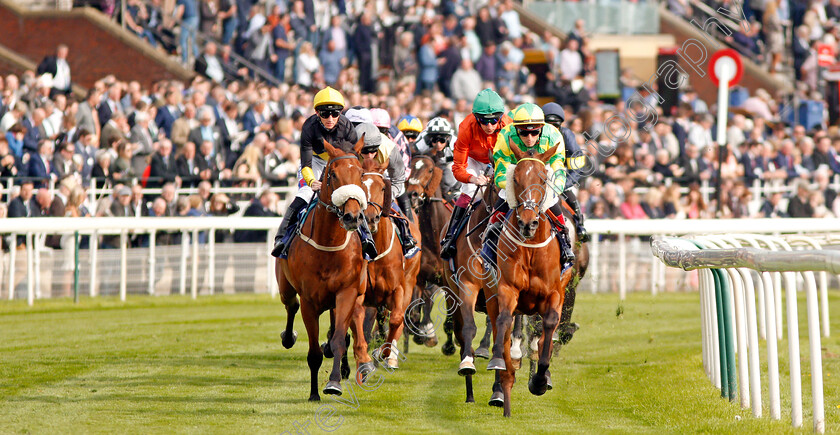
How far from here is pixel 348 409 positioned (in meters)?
7.86

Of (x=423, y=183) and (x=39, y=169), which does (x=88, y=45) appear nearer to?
(x=39, y=169)

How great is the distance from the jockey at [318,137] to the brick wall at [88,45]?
39.4 ft

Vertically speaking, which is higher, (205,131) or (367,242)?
(205,131)

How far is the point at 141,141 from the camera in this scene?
53.4ft

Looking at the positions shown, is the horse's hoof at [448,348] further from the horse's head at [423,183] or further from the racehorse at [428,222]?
the horse's head at [423,183]

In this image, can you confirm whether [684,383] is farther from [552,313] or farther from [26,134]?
[26,134]

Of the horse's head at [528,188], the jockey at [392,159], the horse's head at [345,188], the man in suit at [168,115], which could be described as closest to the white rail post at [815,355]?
the horse's head at [528,188]

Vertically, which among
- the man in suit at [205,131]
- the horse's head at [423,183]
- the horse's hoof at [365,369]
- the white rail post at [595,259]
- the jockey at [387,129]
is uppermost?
the man in suit at [205,131]

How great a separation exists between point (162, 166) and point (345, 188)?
888 cm

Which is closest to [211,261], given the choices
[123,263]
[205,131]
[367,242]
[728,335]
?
[123,263]

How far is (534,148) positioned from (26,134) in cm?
928

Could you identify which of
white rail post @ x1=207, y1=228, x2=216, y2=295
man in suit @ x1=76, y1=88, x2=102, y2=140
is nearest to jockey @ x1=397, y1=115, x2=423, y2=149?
white rail post @ x1=207, y1=228, x2=216, y2=295

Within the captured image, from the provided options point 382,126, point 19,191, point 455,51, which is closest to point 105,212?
point 19,191

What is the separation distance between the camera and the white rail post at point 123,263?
1501 centimetres
